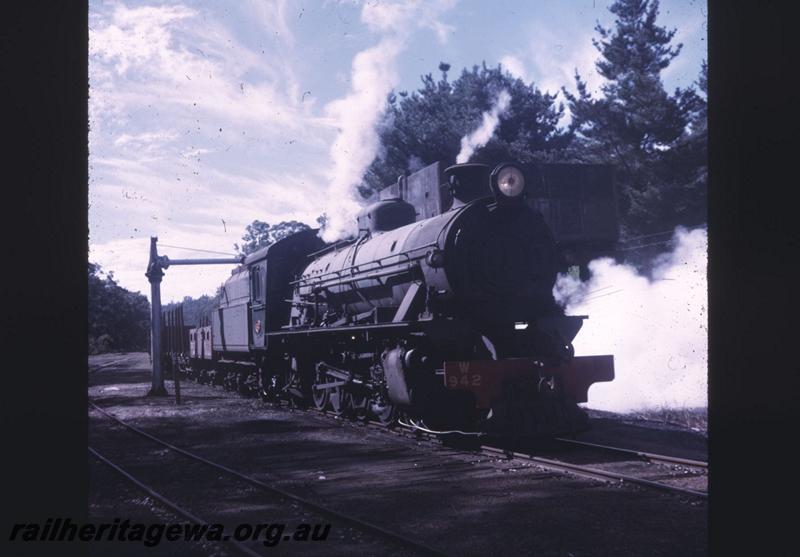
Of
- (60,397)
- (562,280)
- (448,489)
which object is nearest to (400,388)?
(448,489)

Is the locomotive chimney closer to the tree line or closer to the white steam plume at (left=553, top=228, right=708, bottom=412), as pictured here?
the white steam plume at (left=553, top=228, right=708, bottom=412)

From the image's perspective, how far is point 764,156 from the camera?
1.38 metres

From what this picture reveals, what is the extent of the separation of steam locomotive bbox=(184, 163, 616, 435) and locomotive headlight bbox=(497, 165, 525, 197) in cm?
2

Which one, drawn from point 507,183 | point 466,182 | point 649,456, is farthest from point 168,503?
point 466,182

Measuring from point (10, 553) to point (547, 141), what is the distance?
27.0 metres

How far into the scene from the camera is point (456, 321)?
8859mm

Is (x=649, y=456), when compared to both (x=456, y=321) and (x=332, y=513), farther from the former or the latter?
(x=332, y=513)

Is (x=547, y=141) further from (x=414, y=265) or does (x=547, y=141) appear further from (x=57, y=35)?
(x=57, y=35)

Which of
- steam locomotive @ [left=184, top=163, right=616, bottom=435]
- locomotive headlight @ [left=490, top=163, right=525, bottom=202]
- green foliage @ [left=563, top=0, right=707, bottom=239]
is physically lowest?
steam locomotive @ [left=184, top=163, right=616, bottom=435]

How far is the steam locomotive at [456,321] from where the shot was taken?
8.53 metres

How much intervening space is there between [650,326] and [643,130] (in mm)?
9634

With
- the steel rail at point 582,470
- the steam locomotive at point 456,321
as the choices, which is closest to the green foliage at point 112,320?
the steam locomotive at point 456,321

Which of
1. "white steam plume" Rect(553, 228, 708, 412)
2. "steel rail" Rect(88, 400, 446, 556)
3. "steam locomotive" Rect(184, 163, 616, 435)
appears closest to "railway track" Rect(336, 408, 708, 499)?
"steam locomotive" Rect(184, 163, 616, 435)

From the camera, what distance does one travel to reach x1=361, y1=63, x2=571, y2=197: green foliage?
2533cm
